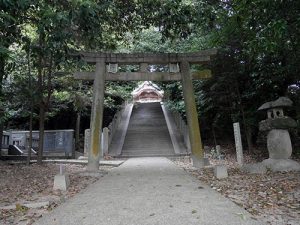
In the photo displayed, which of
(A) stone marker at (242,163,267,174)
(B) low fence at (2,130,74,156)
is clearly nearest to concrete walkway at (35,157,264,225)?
(A) stone marker at (242,163,267,174)

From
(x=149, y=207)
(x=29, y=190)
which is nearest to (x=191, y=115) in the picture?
(x=29, y=190)

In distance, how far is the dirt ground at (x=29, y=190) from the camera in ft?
17.9

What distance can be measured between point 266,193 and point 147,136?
16.2 meters

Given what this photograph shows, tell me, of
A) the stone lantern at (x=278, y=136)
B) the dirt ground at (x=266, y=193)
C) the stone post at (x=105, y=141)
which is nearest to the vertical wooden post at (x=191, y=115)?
the dirt ground at (x=266, y=193)

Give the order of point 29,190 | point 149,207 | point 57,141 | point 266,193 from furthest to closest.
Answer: point 57,141
point 29,190
point 266,193
point 149,207

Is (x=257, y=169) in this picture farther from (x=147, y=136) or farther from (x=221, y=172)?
(x=147, y=136)

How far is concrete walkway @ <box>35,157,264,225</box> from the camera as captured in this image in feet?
15.4

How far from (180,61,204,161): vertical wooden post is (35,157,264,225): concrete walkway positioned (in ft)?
12.4

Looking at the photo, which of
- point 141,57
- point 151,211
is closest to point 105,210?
point 151,211

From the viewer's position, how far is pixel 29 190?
788 cm

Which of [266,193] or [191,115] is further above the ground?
[191,115]

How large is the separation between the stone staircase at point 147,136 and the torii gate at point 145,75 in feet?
20.5

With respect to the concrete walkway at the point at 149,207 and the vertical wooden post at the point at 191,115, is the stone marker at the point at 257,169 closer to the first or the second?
the concrete walkway at the point at 149,207

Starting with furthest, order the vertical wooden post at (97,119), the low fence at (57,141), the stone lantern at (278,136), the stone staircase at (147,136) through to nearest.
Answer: the stone staircase at (147,136) < the low fence at (57,141) < the vertical wooden post at (97,119) < the stone lantern at (278,136)
